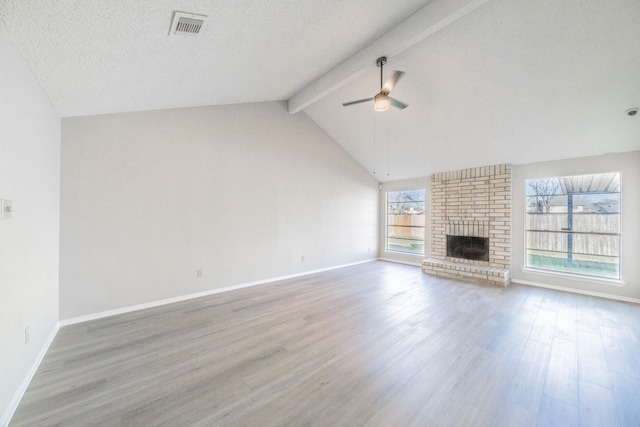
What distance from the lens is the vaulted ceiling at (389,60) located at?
1881 millimetres

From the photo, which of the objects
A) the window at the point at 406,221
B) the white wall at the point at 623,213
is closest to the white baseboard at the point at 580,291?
the white wall at the point at 623,213

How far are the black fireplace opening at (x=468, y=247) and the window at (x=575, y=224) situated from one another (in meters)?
0.73

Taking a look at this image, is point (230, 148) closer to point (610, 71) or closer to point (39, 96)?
point (39, 96)

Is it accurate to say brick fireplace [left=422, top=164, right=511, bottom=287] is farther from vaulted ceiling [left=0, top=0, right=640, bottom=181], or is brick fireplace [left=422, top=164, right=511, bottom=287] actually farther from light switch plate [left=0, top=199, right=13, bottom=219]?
light switch plate [left=0, top=199, right=13, bottom=219]

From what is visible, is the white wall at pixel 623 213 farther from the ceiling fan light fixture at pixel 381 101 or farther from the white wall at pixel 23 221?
the white wall at pixel 23 221

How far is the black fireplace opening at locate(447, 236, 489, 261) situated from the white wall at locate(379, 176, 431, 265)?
60 cm

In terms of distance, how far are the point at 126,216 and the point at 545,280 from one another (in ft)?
23.9

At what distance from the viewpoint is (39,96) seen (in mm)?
2299

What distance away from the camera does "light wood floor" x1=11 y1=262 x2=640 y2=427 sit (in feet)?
5.57

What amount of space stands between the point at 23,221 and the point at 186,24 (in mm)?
2073

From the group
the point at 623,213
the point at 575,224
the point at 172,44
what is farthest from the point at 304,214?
the point at 623,213

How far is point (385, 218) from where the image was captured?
740 centimetres

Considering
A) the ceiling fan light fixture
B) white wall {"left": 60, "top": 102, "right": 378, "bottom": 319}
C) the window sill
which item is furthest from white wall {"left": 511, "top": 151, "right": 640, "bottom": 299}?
white wall {"left": 60, "top": 102, "right": 378, "bottom": 319}

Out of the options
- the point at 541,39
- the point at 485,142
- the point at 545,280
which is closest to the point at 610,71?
the point at 541,39
